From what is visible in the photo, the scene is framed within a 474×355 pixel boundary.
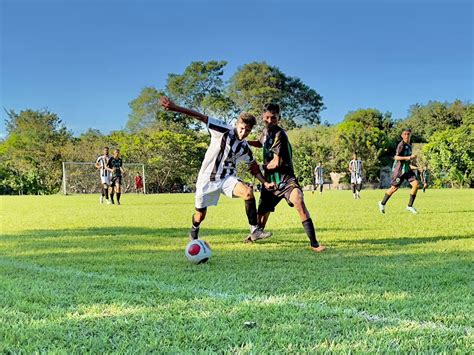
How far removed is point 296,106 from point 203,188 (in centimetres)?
5576

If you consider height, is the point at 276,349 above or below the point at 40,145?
below

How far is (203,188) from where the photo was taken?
6.23m

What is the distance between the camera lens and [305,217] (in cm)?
609

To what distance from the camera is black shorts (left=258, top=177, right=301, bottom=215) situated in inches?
251

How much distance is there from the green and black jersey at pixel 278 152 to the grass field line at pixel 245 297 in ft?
8.86

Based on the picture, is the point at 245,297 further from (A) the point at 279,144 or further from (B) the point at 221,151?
(A) the point at 279,144

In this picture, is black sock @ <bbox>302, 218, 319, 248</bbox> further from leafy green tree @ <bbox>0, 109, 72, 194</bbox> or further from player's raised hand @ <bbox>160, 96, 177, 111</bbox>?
leafy green tree @ <bbox>0, 109, 72, 194</bbox>

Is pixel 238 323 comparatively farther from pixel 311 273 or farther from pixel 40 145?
pixel 40 145

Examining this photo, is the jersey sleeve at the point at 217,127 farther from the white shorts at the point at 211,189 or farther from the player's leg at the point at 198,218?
the player's leg at the point at 198,218

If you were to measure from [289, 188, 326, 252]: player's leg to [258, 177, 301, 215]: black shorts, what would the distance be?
0.07 metres

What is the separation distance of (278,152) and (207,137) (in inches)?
1598

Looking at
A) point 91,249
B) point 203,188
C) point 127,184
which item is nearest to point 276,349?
point 203,188

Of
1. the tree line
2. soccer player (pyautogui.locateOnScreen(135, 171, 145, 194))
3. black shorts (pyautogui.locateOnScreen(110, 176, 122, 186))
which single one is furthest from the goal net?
black shorts (pyautogui.locateOnScreen(110, 176, 122, 186))

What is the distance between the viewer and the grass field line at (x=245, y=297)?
9.47 feet
